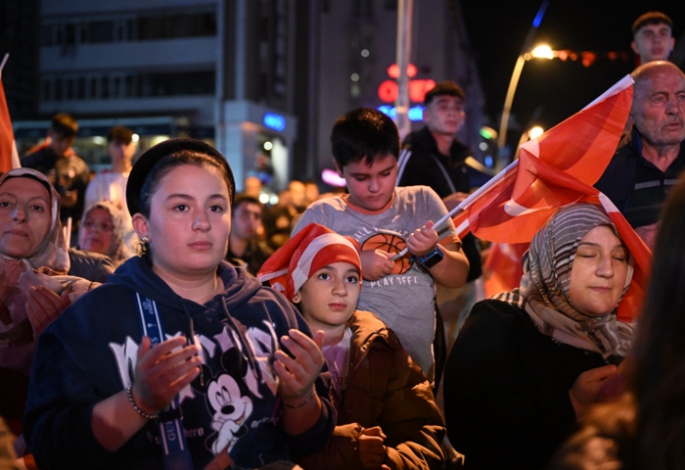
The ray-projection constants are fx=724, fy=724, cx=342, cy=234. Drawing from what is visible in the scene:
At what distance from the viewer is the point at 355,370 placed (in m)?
3.38

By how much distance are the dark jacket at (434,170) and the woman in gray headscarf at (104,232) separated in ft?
7.70

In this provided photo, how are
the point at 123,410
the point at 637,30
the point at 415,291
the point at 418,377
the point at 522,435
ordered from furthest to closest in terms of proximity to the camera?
the point at 637,30 → the point at 415,291 → the point at 418,377 → the point at 522,435 → the point at 123,410

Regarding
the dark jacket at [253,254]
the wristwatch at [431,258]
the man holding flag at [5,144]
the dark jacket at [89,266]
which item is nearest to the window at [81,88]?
the dark jacket at [253,254]

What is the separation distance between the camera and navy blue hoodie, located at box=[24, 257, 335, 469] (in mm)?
2359

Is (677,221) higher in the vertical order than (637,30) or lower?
lower

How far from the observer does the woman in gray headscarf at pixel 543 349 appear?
3295 millimetres

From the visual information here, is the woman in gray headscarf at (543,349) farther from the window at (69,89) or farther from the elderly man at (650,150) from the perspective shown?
the window at (69,89)

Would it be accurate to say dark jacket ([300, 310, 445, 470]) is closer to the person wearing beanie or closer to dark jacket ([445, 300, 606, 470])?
the person wearing beanie

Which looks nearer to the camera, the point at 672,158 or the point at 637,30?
the point at 672,158

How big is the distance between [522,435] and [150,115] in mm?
34195

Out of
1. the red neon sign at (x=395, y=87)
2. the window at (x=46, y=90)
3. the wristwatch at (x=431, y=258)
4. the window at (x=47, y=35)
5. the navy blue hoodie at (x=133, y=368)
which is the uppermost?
the window at (x=47, y=35)

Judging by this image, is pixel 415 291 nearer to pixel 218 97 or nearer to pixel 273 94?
pixel 218 97

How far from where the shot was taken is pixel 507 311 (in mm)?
3541

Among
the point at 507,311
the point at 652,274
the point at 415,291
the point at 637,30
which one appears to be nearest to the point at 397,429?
→ the point at 507,311
